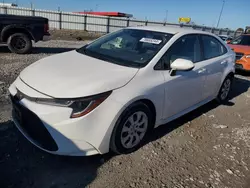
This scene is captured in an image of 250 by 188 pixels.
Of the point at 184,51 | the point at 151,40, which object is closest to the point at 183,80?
the point at 184,51

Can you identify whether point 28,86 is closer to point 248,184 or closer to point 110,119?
point 110,119

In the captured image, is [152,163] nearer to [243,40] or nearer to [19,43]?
[19,43]

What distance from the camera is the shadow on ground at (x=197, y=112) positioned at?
361 cm

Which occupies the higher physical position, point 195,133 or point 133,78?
point 133,78

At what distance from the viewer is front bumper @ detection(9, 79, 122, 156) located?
7.55ft

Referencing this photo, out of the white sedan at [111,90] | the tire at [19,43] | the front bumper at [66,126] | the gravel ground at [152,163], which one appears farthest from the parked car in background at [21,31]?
the front bumper at [66,126]

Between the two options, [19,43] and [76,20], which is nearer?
[19,43]

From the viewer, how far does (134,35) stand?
365cm

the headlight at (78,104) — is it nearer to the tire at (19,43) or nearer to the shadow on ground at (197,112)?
the shadow on ground at (197,112)

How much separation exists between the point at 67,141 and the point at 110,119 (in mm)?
498

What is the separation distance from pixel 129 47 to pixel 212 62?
1638mm

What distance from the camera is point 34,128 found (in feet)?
8.11

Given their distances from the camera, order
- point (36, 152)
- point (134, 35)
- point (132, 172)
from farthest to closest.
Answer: point (134, 35) → point (36, 152) → point (132, 172)

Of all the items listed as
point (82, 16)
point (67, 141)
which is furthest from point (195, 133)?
point (82, 16)
